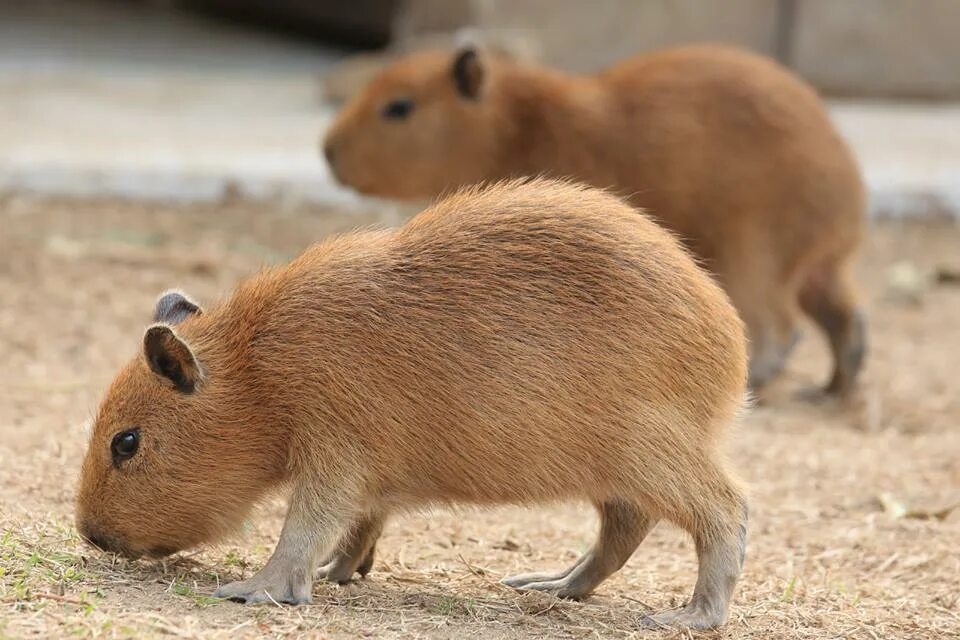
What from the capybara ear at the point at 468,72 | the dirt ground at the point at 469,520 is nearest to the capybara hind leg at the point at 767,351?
the dirt ground at the point at 469,520

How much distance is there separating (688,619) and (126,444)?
5.09 ft

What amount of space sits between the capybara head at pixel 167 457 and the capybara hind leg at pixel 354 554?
31 centimetres

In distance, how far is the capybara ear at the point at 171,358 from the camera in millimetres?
3843

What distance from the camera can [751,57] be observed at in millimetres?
7465

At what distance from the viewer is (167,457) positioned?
3.93 metres

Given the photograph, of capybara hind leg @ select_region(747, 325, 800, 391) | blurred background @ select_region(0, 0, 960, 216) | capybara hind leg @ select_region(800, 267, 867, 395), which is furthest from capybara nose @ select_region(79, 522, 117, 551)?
blurred background @ select_region(0, 0, 960, 216)

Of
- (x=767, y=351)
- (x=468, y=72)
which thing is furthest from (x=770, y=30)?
(x=468, y=72)

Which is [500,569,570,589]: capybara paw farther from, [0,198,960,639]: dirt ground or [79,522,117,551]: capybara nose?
[79,522,117,551]: capybara nose

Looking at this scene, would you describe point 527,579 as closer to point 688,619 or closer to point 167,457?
point 688,619

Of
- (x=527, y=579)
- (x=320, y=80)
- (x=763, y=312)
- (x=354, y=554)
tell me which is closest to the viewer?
(x=354, y=554)

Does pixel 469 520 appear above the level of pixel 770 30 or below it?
below

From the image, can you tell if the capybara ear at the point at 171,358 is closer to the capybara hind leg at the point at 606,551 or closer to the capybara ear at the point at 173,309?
the capybara ear at the point at 173,309

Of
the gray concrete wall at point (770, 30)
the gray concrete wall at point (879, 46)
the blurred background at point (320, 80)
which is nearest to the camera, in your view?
the blurred background at point (320, 80)

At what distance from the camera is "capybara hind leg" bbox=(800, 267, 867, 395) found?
7637 mm
